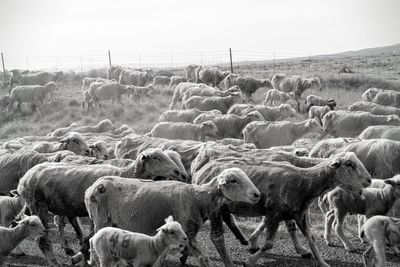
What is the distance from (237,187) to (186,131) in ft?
35.5

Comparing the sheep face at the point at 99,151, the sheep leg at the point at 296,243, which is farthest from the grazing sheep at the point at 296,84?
the sheep leg at the point at 296,243

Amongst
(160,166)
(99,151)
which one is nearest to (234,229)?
(160,166)

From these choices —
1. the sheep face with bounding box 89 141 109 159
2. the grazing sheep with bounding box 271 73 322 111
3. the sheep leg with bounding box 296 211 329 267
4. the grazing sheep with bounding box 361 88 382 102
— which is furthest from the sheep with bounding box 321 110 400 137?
the sheep leg with bounding box 296 211 329 267

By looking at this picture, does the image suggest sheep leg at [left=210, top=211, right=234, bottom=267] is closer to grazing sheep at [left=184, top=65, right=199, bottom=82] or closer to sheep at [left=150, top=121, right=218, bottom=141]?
sheep at [left=150, top=121, right=218, bottom=141]

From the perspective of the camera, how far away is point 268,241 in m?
9.76

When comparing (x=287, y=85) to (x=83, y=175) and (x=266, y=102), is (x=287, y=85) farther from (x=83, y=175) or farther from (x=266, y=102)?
(x=83, y=175)

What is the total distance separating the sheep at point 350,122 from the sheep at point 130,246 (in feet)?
41.8

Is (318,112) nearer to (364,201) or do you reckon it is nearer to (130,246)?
(364,201)

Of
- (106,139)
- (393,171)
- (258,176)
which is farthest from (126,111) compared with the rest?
(258,176)

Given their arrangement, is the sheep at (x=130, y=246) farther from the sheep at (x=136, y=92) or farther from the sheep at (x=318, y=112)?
the sheep at (x=136, y=92)

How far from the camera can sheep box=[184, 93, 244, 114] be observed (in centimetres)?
2567

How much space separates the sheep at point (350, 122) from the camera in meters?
19.5

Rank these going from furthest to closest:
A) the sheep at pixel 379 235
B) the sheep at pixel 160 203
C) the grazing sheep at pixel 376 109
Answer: the grazing sheep at pixel 376 109
the sheep at pixel 160 203
the sheep at pixel 379 235

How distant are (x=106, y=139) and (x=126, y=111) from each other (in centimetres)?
1127
